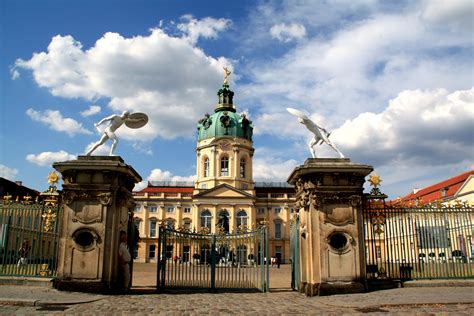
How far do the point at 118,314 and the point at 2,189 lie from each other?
40.4 m

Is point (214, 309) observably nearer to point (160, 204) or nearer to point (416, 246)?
point (416, 246)

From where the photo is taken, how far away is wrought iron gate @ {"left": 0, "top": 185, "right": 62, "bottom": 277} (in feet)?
44.4

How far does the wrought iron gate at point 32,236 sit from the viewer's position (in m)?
13.5

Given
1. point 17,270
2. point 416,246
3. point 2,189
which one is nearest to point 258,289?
point 416,246

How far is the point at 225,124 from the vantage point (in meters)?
67.1

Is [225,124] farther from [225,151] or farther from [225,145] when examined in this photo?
[225,151]

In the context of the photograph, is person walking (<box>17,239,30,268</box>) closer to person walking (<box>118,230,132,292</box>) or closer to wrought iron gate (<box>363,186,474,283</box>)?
person walking (<box>118,230,132,292</box>)

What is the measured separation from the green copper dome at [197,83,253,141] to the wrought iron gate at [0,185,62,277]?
53150 mm

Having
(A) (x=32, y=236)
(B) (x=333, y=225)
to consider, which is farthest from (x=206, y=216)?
(B) (x=333, y=225)

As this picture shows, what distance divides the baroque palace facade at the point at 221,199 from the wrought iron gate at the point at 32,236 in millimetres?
49951

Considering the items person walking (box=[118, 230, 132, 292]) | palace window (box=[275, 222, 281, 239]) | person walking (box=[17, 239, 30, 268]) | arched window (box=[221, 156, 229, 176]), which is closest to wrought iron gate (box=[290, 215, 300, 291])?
person walking (box=[118, 230, 132, 292])

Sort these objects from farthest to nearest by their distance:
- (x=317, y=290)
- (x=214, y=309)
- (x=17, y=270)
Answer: (x=17, y=270)
(x=317, y=290)
(x=214, y=309)

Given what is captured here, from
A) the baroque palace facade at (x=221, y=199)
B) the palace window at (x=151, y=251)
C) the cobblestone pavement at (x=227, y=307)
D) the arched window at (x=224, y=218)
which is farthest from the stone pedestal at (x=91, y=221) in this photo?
the palace window at (x=151, y=251)

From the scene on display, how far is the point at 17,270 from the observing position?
1375 centimetres
